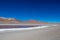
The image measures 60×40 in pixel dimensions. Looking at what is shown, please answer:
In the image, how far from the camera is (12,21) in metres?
41.3

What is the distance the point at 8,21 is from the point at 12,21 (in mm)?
1383

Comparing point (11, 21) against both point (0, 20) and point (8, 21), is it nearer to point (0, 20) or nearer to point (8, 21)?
point (8, 21)

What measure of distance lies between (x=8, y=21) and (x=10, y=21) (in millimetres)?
921

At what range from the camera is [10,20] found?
39875mm

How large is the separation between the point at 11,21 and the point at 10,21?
0.38 m

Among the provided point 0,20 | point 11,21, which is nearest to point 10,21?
point 11,21

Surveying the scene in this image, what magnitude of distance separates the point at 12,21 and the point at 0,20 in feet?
13.4

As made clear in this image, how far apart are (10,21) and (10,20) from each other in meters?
1.04

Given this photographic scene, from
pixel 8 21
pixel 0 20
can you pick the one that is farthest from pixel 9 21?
pixel 0 20

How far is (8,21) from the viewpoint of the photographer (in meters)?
41.3

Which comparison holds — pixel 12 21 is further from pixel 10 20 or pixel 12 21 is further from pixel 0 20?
pixel 0 20

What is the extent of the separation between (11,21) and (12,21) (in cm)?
41

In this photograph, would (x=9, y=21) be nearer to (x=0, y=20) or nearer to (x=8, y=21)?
(x=8, y=21)

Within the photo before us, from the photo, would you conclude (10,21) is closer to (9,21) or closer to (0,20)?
(9,21)
